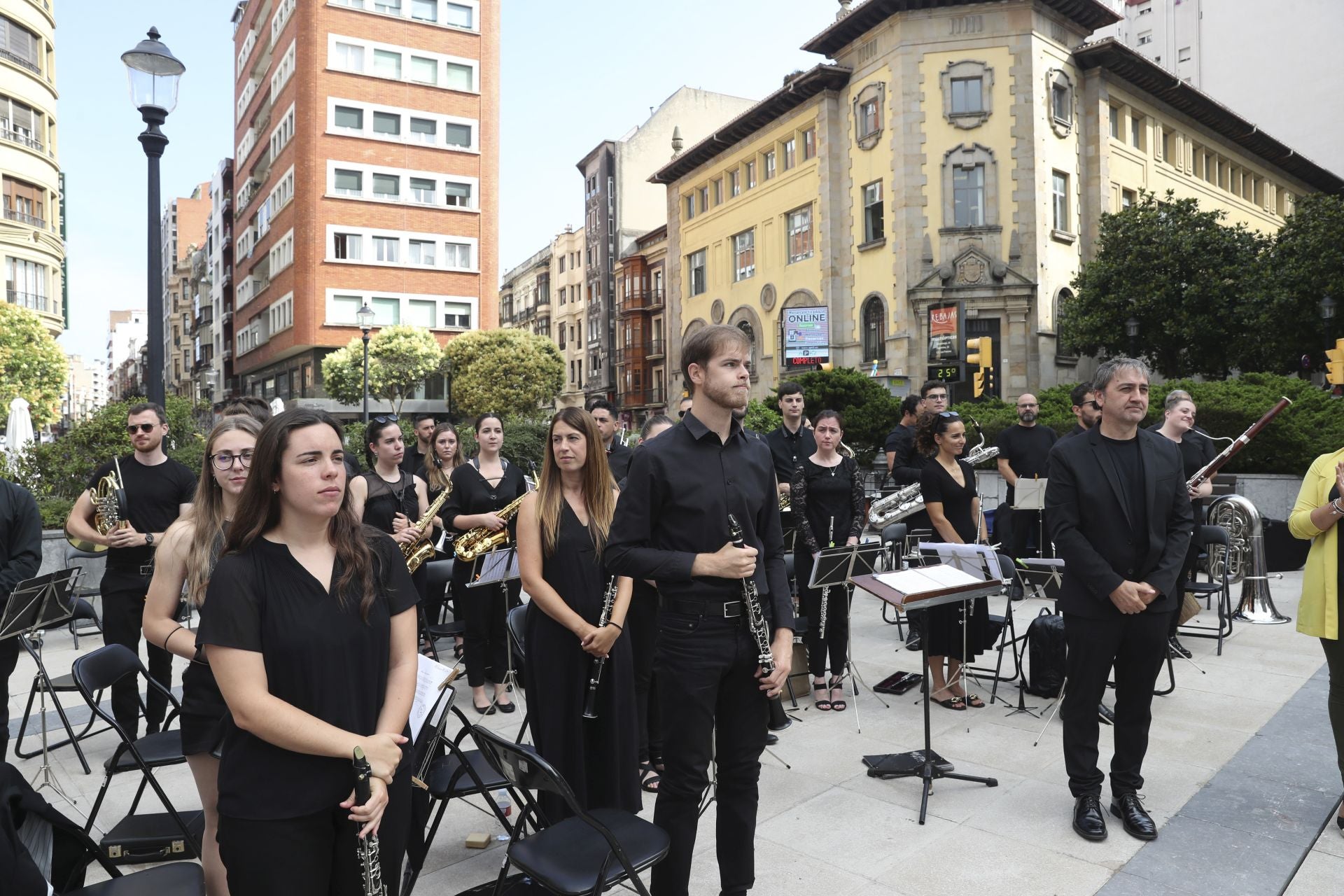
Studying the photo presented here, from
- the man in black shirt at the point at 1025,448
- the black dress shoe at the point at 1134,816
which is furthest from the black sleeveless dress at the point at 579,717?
the man in black shirt at the point at 1025,448

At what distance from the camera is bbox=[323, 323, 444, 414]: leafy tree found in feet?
126

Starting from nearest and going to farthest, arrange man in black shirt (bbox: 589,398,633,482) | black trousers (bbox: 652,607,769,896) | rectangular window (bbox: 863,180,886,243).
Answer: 1. black trousers (bbox: 652,607,769,896)
2. man in black shirt (bbox: 589,398,633,482)
3. rectangular window (bbox: 863,180,886,243)

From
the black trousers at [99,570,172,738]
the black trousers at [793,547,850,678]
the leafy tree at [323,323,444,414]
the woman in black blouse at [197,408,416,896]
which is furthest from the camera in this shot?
the leafy tree at [323,323,444,414]

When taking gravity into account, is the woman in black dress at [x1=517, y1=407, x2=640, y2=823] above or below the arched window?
below

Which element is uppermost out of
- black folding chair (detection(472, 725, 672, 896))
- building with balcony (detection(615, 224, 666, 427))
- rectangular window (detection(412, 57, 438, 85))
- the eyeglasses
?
rectangular window (detection(412, 57, 438, 85))

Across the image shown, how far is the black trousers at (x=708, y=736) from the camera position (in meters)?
3.28

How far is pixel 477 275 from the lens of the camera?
150ft

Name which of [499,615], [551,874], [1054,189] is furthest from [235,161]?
[551,874]

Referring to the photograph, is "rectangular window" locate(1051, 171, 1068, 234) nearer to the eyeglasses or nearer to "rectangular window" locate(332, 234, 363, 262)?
"rectangular window" locate(332, 234, 363, 262)

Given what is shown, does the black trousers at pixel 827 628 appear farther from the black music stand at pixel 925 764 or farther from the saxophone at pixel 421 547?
the saxophone at pixel 421 547

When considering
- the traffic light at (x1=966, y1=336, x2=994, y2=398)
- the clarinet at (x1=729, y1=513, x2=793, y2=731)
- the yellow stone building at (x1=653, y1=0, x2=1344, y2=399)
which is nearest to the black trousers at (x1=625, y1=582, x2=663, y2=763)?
the clarinet at (x1=729, y1=513, x2=793, y2=731)

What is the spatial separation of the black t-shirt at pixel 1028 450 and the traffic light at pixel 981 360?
1649 cm

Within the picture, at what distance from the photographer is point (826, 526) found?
6836mm

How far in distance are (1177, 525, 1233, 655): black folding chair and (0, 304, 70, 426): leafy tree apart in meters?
35.6
